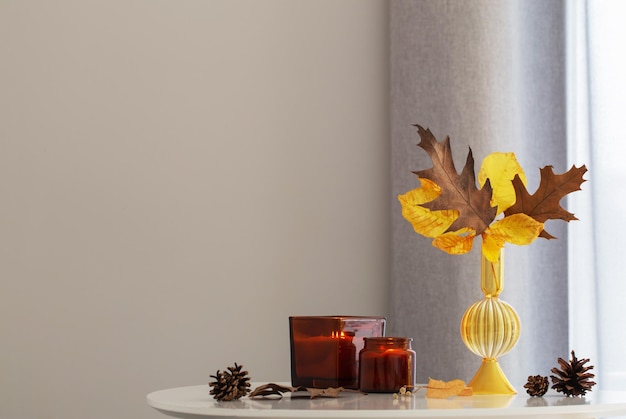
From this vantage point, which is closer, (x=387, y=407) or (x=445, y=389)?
(x=387, y=407)

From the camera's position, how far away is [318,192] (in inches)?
74.6

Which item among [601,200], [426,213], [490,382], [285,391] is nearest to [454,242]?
[426,213]

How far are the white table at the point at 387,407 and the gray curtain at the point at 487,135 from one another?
63cm

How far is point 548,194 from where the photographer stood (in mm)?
1152

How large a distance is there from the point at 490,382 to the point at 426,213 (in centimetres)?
26

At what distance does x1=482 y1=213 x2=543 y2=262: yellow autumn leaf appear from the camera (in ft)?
3.72

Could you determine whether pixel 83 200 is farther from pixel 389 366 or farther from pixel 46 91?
pixel 389 366

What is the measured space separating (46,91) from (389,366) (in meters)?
1.02

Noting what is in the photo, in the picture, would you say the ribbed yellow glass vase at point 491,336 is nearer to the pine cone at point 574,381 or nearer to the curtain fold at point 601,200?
the pine cone at point 574,381

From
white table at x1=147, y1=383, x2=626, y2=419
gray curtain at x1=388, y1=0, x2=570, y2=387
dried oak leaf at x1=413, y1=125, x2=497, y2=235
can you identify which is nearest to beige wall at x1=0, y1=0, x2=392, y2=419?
gray curtain at x1=388, y1=0, x2=570, y2=387

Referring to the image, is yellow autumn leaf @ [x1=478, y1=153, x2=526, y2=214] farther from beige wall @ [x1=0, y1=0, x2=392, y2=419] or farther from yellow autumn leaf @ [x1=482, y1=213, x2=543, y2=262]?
beige wall @ [x1=0, y1=0, x2=392, y2=419]

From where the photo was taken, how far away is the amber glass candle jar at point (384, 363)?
106 centimetres

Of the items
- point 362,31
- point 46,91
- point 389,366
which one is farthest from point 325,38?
point 389,366

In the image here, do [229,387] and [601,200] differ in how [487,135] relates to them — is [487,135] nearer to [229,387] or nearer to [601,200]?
[601,200]
